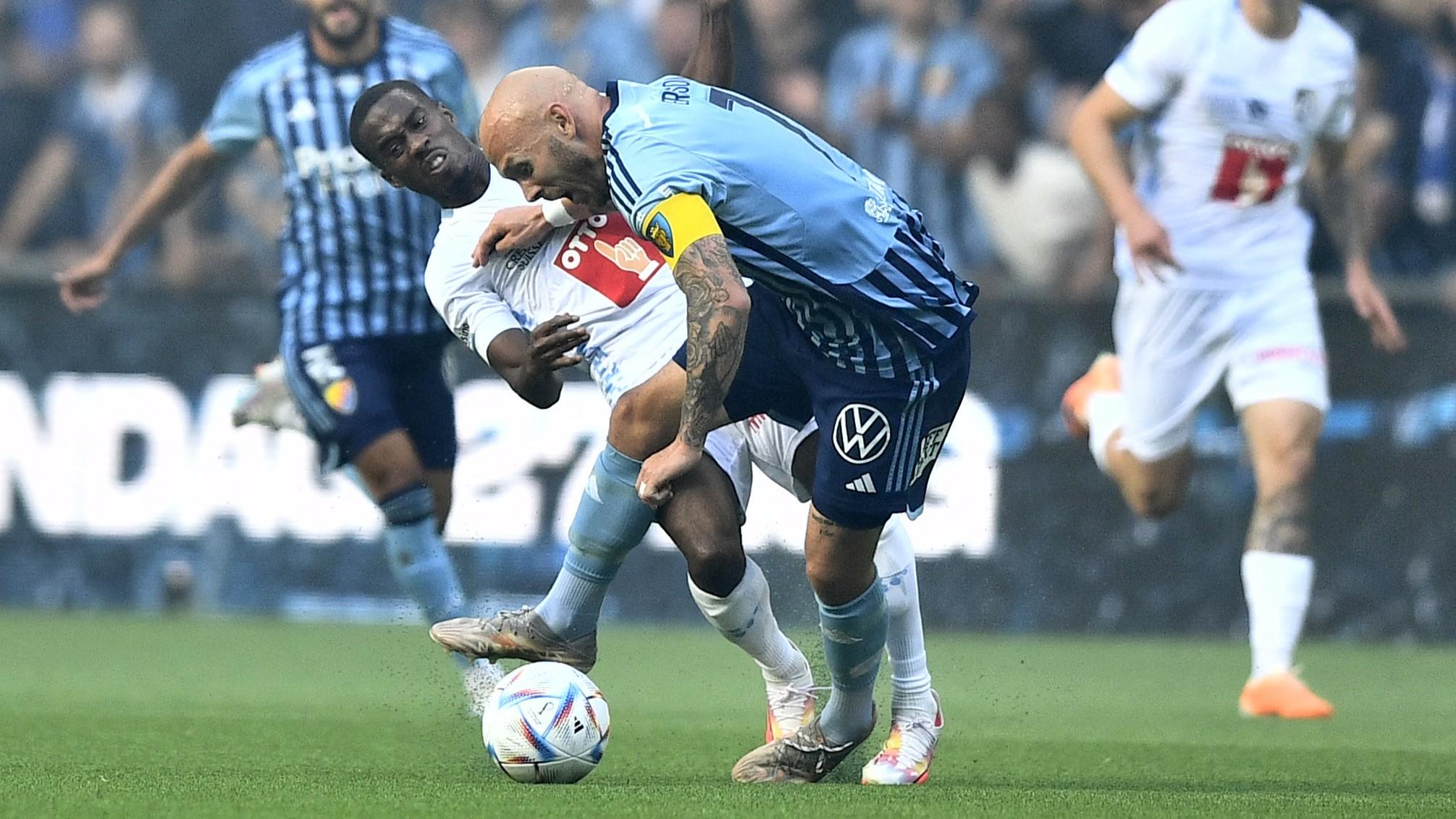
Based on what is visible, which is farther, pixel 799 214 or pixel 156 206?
pixel 156 206

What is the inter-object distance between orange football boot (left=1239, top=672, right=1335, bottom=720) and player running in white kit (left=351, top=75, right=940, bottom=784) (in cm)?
214

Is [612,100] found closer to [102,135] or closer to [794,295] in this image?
[794,295]

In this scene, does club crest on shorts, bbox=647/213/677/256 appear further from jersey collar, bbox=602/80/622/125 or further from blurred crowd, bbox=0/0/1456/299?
blurred crowd, bbox=0/0/1456/299

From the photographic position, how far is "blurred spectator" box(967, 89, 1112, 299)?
11.2m

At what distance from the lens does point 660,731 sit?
7.22 metres

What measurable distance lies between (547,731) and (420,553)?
2358 mm

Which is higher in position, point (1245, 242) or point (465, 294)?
point (465, 294)

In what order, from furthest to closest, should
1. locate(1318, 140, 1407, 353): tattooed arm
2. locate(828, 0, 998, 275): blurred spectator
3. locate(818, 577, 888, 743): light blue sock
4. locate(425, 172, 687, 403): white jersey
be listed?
locate(828, 0, 998, 275): blurred spectator < locate(1318, 140, 1407, 353): tattooed arm < locate(425, 172, 687, 403): white jersey < locate(818, 577, 888, 743): light blue sock

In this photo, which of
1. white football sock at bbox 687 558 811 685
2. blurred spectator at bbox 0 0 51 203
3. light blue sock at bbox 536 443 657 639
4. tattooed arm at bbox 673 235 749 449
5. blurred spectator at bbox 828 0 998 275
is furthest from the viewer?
blurred spectator at bbox 0 0 51 203

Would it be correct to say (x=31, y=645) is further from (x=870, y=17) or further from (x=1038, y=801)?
(x=1038, y=801)

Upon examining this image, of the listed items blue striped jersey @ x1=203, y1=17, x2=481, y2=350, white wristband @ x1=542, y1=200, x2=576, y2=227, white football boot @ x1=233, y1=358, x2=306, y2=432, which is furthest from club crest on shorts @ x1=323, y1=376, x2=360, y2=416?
white wristband @ x1=542, y1=200, x2=576, y2=227

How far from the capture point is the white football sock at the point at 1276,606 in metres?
8.00

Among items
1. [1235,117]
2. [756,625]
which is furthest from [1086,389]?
[756,625]

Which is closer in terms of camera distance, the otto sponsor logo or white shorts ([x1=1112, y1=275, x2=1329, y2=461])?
the otto sponsor logo
